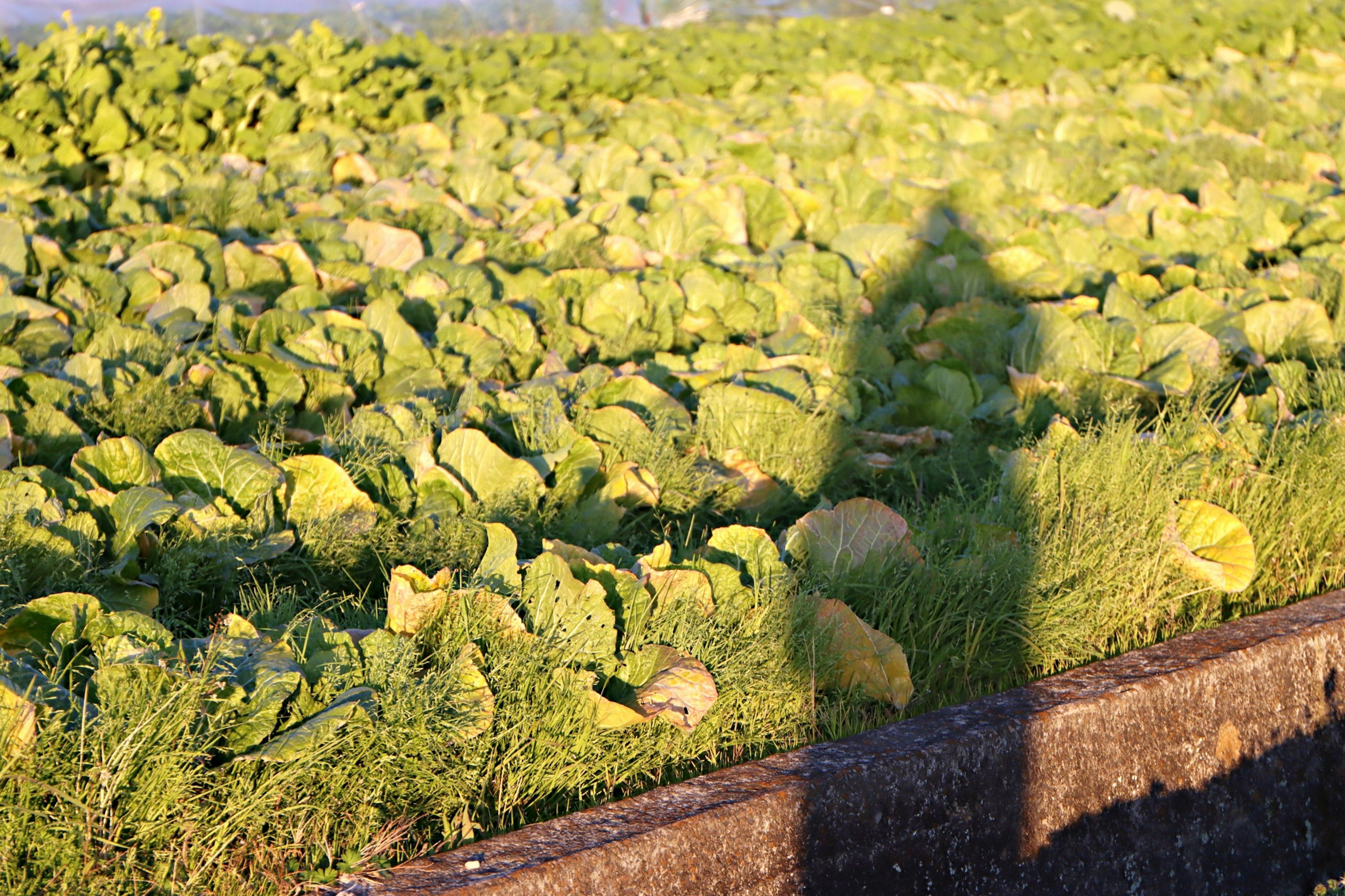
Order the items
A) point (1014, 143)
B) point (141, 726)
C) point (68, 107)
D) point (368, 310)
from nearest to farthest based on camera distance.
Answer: point (141, 726), point (368, 310), point (68, 107), point (1014, 143)

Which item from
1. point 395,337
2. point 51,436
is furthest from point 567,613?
point 395,337

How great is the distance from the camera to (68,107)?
5625mm

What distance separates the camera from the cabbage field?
1.85 meters

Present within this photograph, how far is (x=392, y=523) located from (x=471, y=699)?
0.81m

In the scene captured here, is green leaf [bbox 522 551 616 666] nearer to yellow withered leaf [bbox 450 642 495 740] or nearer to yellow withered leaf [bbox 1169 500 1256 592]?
yellow withered leaf [bbox 450 642 495 740]

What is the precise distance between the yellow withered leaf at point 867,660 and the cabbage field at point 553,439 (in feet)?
0.04

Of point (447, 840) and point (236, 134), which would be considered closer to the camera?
point (447, 840)

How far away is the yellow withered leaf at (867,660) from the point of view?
226 cm

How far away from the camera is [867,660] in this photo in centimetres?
227

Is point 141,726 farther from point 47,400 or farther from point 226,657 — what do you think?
point 47,400

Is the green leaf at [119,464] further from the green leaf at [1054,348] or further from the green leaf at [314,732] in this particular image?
the green leaf at [1054,348]

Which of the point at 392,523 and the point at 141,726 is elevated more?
the point at 141,726

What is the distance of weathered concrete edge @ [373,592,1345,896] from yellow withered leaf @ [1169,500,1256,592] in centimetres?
12

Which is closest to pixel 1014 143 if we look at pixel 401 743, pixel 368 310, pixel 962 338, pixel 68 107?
pixel 962 338
